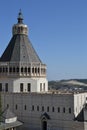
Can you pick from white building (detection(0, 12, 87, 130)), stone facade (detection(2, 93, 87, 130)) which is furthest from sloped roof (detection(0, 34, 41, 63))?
stone facade (detection(2, 93, 87, 130))

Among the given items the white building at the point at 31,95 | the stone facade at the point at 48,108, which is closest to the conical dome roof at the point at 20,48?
the white building at the point at 31,95

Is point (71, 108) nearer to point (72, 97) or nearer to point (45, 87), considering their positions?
point (72, 97)

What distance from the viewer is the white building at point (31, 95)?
4844 centimetres

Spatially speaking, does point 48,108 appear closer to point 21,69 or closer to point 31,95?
point 31,95

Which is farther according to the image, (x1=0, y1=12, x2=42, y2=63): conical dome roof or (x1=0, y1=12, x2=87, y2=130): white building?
(x1=0, y1=12, x2=42, y2=63): conical dome roof

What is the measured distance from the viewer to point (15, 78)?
176 feet

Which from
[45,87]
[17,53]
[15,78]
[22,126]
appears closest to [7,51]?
[17,53]

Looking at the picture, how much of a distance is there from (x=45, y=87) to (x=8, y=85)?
6978 mm

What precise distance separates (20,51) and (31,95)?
901 cm

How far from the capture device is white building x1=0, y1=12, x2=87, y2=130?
48438 mm

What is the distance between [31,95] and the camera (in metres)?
51.2

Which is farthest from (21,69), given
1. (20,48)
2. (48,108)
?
(48,108)

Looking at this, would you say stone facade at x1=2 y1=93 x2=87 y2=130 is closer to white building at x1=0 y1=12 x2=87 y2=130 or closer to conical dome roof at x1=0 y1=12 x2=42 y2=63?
white building at x1=0 y1=12 x2=87 y2=130

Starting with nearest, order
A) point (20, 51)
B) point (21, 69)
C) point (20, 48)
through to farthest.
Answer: point (21, 69)
point (20, 51)
point (20, 48)
